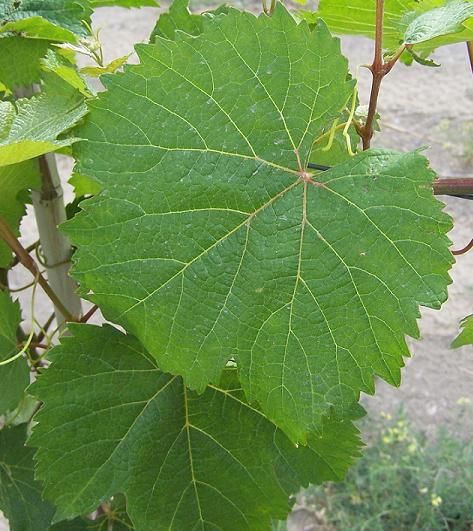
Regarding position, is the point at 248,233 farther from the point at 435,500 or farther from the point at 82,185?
the point at 435,500

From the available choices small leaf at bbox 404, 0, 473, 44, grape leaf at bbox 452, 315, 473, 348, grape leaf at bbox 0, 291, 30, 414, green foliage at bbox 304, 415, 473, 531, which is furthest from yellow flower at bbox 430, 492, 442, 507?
small leaf at bbox 404, 0, 473, 44

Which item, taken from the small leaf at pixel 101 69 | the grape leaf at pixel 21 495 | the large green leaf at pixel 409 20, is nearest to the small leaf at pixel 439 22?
the large green leaf at pixel 409 20

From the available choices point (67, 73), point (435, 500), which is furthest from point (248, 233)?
point (435, 500)

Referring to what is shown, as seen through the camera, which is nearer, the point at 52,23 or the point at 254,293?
the point at 254,293

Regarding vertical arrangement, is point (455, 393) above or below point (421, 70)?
below

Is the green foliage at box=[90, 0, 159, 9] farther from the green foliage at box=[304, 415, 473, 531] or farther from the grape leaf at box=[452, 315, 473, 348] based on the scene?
the green foliage at box=[304, 415, 473, 531]

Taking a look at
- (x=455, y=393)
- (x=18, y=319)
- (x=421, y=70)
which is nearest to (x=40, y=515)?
(x=18, y=319)

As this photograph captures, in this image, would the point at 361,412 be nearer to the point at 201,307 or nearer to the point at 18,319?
the point at 201,307
